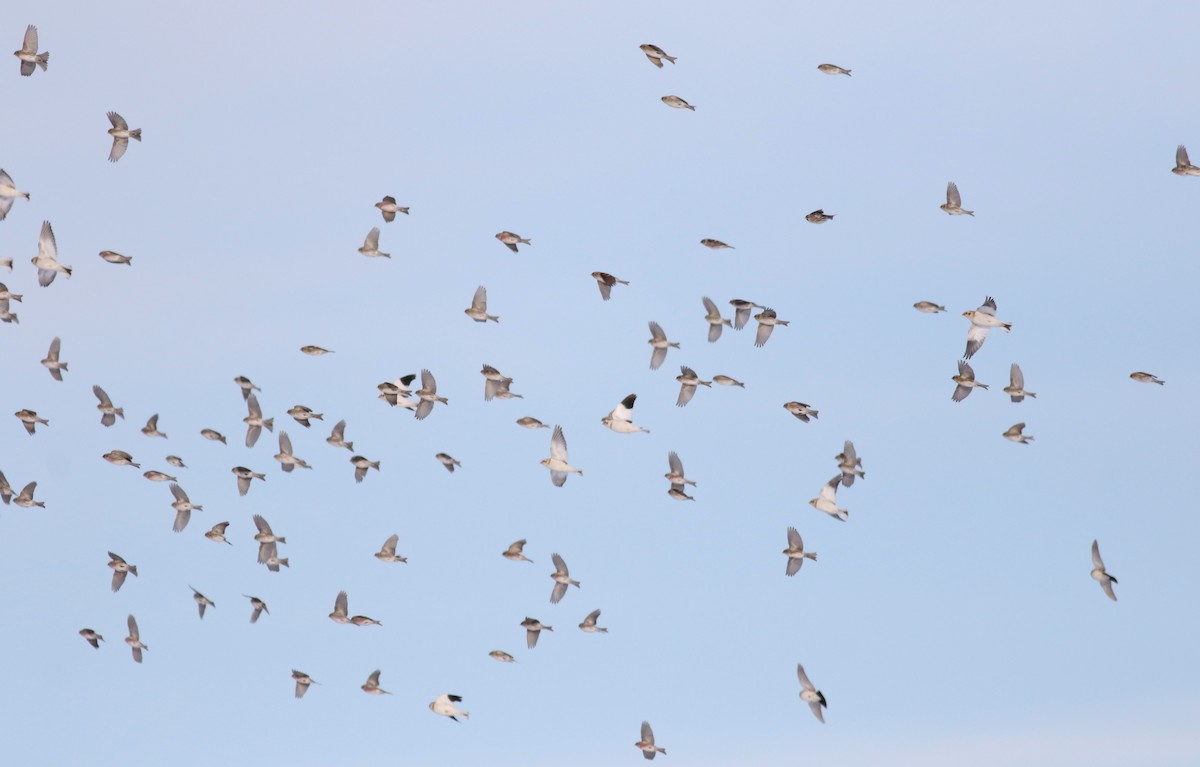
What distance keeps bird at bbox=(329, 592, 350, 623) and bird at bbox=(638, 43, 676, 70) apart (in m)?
23.8

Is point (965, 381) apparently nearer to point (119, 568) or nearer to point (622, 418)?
point (622, 418)

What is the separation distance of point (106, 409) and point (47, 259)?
23.2 ft

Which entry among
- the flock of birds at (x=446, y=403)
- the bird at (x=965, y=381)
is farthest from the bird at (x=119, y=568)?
the bird at (x=965, y=381)

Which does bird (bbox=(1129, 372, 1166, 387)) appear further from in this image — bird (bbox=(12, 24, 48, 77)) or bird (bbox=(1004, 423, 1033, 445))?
bird (bbox=(12, 24, 48, 77))

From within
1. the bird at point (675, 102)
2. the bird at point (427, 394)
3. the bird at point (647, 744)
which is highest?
the bird at point (675, 102)

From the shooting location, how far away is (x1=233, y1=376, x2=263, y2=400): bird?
119m

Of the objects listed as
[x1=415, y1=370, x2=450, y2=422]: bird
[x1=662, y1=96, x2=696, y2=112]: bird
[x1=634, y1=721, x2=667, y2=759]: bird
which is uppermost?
[x1=662, y1=96, x2=696, y2=112]: bird

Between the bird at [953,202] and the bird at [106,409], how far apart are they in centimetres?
3159

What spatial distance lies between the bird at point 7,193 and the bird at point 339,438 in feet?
45.8

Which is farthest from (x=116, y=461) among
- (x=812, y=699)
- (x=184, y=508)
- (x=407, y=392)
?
(x=812, y=699)

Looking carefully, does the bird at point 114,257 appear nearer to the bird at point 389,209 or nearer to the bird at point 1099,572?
the bird at point 389,209

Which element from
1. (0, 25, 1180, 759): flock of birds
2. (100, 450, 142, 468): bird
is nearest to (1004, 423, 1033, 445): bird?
(0, 25, 1180, 759): flock of birds

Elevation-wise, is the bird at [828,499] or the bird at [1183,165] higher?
the bird at [1183,165]

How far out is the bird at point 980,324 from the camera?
4466 inches
